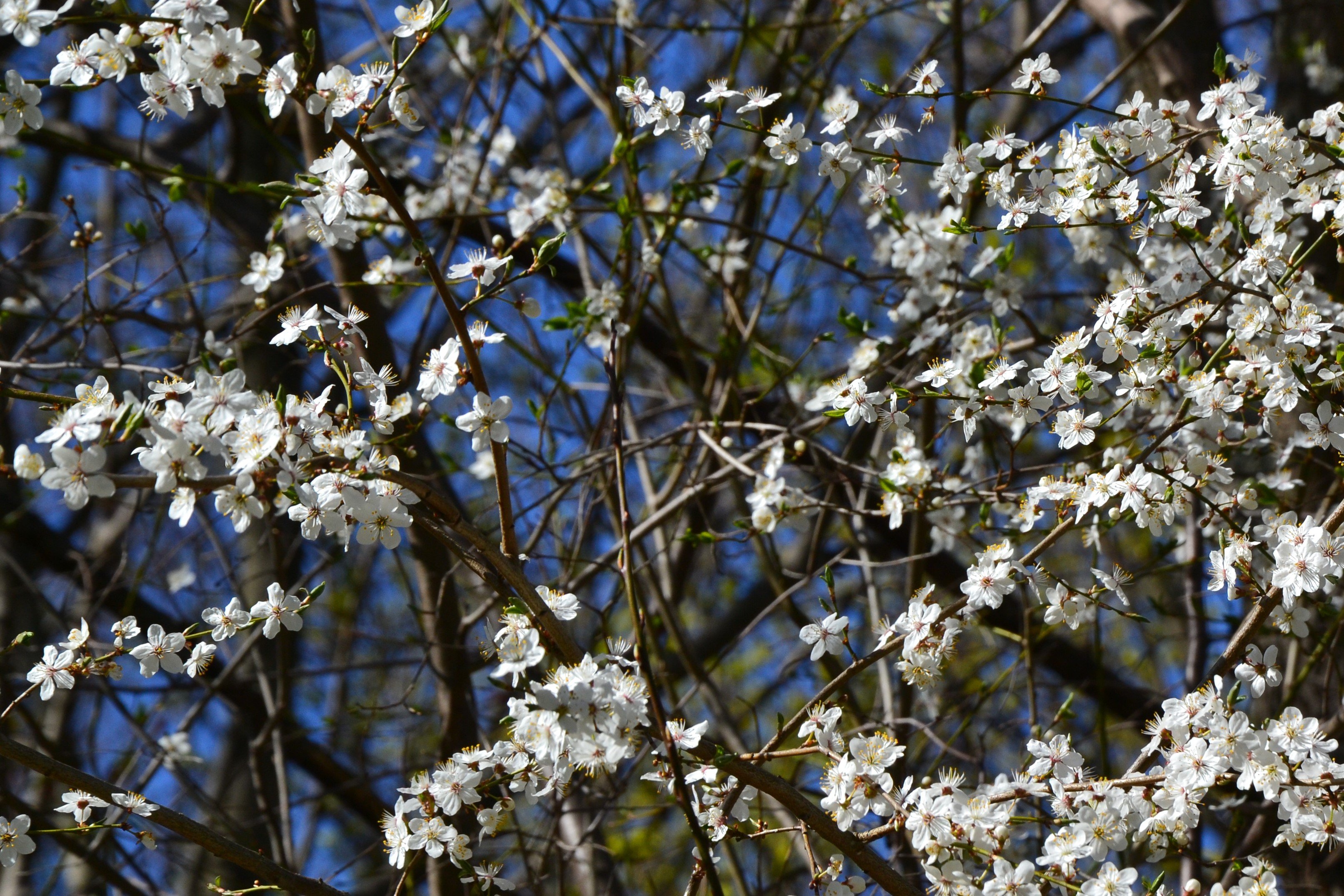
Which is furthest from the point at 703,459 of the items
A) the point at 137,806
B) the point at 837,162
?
the point at 137,806

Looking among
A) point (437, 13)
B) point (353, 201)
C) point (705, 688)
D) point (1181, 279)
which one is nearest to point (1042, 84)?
point (1181, 279)

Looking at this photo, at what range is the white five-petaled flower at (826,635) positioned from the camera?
183cm

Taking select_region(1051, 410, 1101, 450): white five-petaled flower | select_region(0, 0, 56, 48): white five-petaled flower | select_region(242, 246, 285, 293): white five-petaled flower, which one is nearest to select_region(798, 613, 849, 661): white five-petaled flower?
select_region(1051, 410, 1101, 450): white five-petaled flower

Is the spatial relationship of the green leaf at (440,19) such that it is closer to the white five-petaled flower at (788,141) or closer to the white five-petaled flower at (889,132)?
the white five-petaled flower at (788,141)

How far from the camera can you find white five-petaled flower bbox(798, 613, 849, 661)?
183 cm

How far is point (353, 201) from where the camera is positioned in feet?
5.28

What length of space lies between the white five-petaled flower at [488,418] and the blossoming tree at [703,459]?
0.01m

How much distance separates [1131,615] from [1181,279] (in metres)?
0.75

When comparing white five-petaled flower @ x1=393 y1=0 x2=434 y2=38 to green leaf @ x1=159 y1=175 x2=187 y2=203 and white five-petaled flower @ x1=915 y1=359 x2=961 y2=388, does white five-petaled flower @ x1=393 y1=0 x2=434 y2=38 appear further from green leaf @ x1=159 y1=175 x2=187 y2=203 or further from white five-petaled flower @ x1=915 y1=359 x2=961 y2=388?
green leaf @ x1=159 y1=175 x2=187 y2=203

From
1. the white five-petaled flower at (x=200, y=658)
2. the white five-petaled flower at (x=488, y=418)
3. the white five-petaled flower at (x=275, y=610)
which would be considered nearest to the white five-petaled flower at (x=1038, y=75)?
the white five-petaled flower at (x=488, y=418)

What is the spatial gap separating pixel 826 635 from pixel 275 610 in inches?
35.0

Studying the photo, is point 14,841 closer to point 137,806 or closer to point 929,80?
point 137,806

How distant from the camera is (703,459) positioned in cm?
312

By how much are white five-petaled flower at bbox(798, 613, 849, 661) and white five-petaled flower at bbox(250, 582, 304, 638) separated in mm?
814
